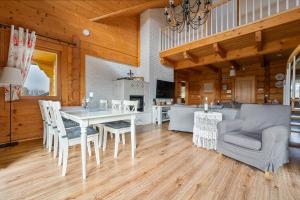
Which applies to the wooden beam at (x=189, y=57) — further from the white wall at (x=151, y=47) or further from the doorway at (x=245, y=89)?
the doorway at (x=245, y=89)

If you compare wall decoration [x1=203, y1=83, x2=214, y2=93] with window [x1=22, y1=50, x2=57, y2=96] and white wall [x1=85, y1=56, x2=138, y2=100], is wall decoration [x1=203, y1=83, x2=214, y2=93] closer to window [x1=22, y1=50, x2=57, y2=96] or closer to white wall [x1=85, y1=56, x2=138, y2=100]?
white wall [x1=85, y1=56, x2=138, y2=100]

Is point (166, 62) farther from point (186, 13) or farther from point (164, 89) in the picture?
point (186, 13)

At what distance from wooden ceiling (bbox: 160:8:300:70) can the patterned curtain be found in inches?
156

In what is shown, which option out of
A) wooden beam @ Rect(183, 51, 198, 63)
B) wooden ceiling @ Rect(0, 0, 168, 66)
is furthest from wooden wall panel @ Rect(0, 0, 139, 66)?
wooden beam @ Rect(183, 51, 198, 63)

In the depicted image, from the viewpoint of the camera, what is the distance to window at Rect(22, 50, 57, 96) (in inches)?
142

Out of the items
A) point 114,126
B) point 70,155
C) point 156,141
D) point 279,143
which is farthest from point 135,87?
point 279,143

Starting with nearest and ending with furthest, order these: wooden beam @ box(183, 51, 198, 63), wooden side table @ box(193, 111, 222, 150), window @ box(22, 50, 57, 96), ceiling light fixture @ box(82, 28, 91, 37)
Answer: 1. wooden side table @ box(193, 111, 222, 150)
2. window @ box(22, 50, 57, 96)
3. ceiling light fixture @ box(82, 28, 91, 37)
4. wooden beam @ box(183, 51, 198, 63)

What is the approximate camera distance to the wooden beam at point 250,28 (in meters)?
A: 3.17

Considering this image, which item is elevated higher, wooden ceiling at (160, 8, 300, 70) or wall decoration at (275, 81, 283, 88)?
wooden ceiling at (160, 8, 300, 70)

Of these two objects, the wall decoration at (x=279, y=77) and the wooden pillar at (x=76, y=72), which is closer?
the wooden pillar at (x=76, y=72)

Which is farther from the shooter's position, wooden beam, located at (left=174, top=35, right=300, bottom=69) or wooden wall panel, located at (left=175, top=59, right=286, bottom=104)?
wooden wall panel, located at (left=175, top=59, right=286, bottom=104)

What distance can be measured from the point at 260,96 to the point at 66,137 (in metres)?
7.32

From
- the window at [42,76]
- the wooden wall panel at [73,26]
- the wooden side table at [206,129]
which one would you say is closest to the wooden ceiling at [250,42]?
the wooden wall panel at [73,26]

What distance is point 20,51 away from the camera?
3.20 meters
